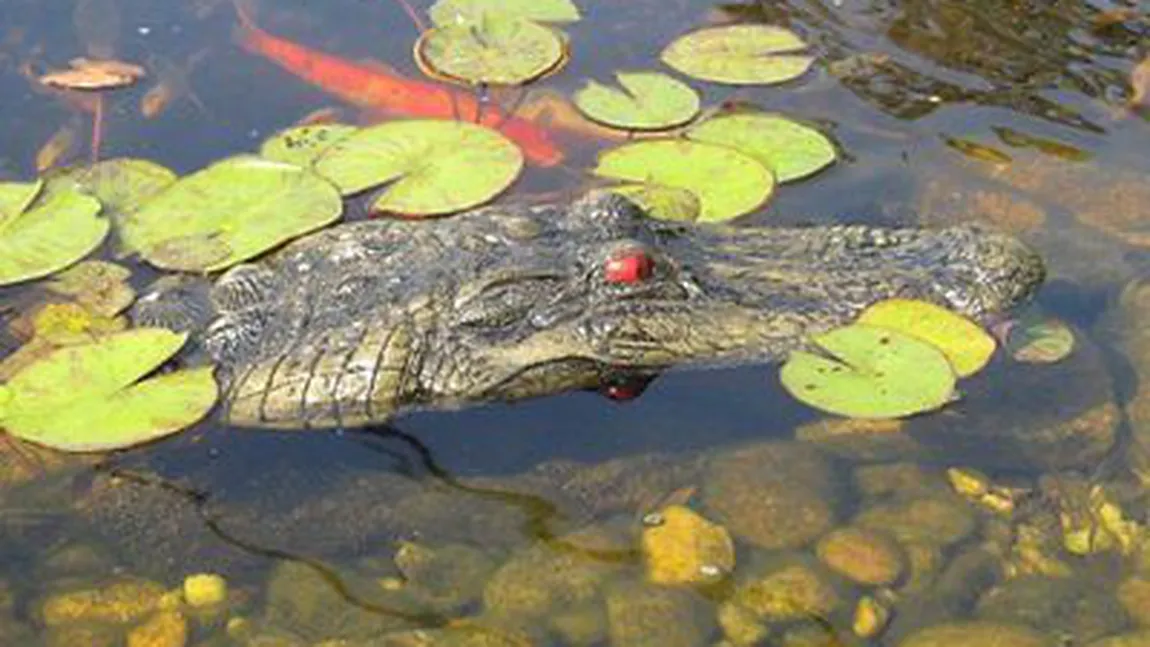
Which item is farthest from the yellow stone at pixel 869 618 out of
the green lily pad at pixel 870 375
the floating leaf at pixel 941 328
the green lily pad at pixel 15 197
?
the green lily pad at pixel 15 197

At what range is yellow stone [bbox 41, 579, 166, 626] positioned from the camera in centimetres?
430

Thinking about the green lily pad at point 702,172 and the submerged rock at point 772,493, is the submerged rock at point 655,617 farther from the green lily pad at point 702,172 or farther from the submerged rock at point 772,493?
the green lily pad at point 702,172

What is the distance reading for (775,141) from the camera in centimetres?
614

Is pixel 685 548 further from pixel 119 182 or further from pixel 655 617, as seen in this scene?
pixel 119 182

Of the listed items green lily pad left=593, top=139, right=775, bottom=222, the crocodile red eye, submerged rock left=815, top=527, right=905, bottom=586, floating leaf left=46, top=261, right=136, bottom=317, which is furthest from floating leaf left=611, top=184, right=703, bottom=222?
floating leaf left=46, top=261, right=136, bottom=317

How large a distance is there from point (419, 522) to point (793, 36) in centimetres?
331

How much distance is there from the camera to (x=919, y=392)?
4660mm

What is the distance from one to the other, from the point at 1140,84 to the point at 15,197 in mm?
4495

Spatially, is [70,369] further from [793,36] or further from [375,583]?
[793,36]

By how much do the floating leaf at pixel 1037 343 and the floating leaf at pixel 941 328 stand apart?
0.61 ft

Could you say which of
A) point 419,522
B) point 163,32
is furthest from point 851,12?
point 419,522

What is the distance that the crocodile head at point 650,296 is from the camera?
4.78 metres

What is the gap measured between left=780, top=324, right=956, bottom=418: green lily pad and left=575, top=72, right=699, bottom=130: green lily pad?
1.74 meters

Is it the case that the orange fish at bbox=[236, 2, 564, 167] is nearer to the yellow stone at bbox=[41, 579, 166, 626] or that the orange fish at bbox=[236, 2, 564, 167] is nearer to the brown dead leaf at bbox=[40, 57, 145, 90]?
the brown dead leaf at bbox=[40, 57, 145, 90]
